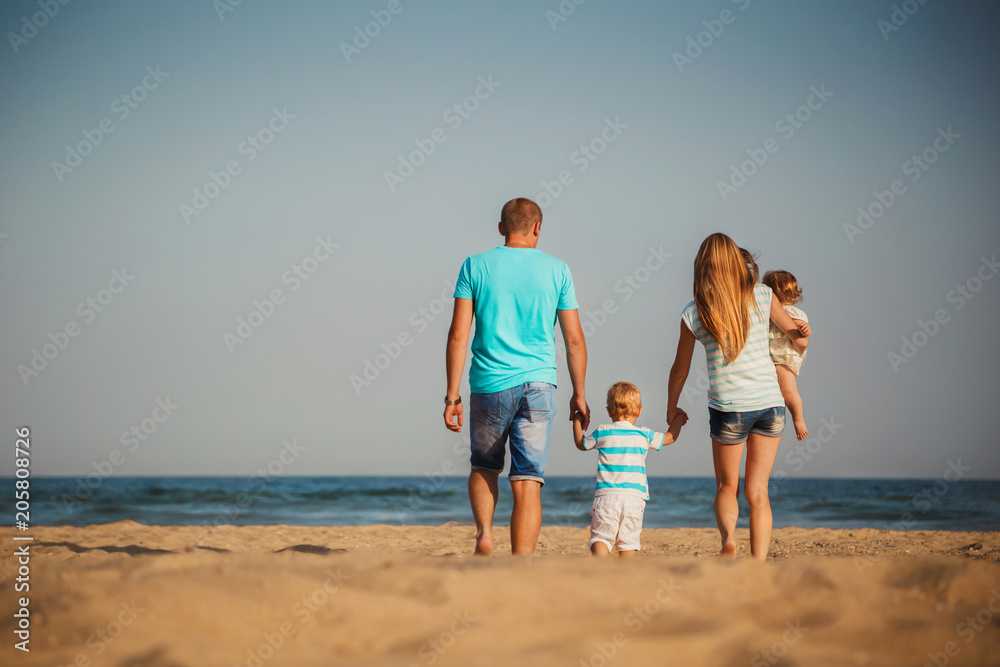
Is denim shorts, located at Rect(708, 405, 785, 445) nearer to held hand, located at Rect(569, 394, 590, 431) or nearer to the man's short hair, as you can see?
held hand, located at Rect(569, 394, 590, 431)

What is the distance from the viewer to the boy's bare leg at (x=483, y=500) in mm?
3436

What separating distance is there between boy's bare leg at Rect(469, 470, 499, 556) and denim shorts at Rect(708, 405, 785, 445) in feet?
4.06

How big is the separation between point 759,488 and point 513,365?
1436 mm

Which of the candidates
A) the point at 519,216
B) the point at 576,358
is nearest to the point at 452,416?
the point at 576,358

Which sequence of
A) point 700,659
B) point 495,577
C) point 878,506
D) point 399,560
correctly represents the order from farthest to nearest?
point 878,506, point 399,560, point 495,577, point 700,659

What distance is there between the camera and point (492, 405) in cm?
355

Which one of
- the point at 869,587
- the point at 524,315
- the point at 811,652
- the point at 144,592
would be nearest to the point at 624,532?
the point at 524,315

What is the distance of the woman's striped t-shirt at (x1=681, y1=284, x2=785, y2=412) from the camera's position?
353 cm

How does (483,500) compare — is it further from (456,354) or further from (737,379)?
(737,379)

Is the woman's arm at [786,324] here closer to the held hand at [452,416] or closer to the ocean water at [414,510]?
the held hand at [452,416]

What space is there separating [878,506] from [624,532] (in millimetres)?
13807

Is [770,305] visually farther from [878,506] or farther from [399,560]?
[878,506]

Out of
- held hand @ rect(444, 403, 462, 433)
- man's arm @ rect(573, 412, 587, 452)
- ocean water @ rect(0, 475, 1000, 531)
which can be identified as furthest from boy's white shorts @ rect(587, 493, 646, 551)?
ocean water @ rect(0, 475, 1000, 531)

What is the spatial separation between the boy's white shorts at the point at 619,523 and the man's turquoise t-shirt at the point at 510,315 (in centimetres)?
81
